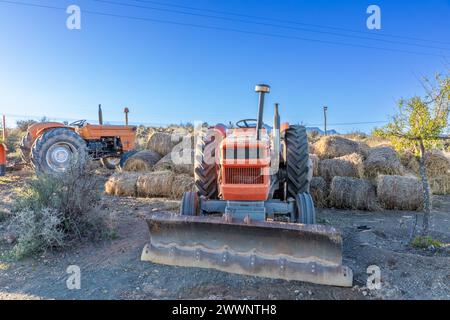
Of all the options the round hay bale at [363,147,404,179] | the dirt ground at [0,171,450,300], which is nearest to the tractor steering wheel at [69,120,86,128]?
the dirt ground at [0,171,450,300]

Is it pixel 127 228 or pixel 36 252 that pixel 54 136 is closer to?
pixel 127 228

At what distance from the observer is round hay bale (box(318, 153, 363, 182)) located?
8.08 m

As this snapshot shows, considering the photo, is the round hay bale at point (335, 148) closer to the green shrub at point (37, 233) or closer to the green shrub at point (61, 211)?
the green shrub at point (61, 211)

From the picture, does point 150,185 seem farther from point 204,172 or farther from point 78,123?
point 78,123

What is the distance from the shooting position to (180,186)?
798cm

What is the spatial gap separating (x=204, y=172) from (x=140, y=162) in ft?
17.6

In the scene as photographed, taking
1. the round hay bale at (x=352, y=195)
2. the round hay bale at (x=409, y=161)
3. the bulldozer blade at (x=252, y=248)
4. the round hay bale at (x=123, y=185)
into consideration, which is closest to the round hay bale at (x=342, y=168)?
the round hay bale at (x=352, y=195)

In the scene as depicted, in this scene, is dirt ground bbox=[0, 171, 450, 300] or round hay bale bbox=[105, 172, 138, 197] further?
round hay bale bbox=[105, 172, 138, 197]

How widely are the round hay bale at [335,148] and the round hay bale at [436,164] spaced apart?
5.96 ft

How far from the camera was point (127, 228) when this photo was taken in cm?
546

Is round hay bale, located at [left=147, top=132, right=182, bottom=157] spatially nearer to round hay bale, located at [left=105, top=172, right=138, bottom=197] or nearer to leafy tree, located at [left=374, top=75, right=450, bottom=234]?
round hay bale, located at [left=105, top=172, right=138, bottom=197]

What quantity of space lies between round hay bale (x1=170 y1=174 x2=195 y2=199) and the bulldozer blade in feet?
12.6
